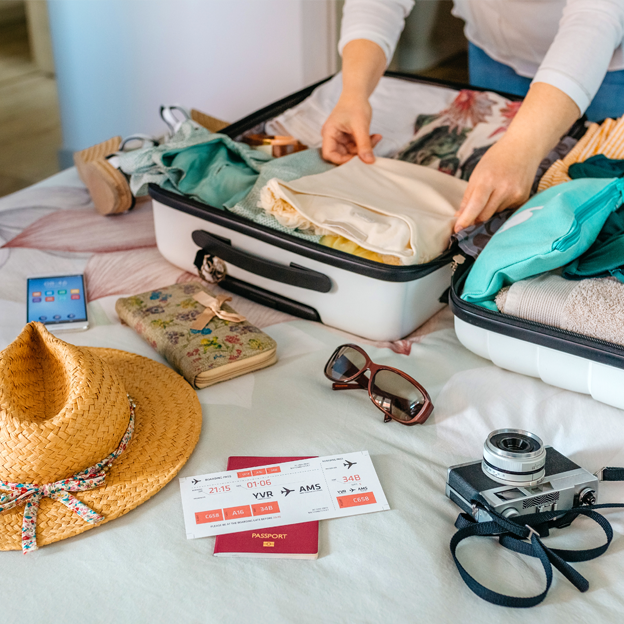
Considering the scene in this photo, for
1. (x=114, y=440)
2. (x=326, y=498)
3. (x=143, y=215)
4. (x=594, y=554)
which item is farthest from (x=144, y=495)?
(x=143, y=215)

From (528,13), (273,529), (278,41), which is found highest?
(528,13)

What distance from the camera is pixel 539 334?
0.75m

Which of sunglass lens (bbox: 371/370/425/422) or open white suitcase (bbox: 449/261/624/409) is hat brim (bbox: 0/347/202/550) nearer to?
sunglass lens (bbox: 371/370/425/422)

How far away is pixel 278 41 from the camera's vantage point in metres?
1.67

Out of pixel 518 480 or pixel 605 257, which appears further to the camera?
pixel 605 257

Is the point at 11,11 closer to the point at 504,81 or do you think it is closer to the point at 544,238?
the point at 504,81

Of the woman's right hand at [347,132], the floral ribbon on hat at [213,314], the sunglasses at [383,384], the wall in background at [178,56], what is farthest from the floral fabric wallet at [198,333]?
the wall in background at [178,56]

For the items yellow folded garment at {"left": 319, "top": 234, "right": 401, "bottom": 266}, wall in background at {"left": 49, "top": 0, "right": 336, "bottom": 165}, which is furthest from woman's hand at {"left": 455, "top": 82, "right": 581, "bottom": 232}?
wall in background at {"left": 49, "top": 0, "right": 336, "bottom": 165}

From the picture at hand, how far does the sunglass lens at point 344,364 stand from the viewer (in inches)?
31.2

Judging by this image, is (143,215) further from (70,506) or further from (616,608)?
(616,608)

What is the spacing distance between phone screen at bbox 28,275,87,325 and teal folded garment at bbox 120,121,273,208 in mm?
197

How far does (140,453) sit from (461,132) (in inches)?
34.5

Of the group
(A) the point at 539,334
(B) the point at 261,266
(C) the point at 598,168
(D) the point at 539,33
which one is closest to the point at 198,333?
(B) the point at 261,266

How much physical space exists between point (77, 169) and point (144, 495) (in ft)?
2.96
